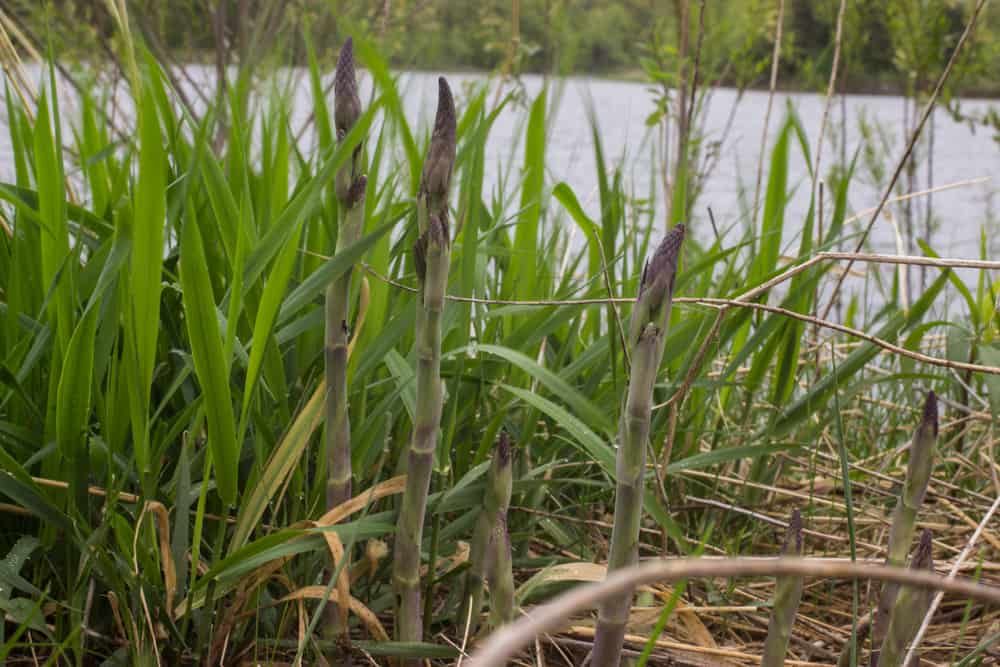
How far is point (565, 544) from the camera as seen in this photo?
1.18 metres

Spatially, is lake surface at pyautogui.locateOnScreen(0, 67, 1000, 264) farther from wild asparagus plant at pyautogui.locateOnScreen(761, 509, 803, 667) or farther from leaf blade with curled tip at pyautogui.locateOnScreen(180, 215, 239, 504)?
wild asparagus plant at pyautogui.locateOnScreen(761, 509, 803, 667)

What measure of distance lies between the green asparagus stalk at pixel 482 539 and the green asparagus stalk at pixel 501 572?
34mm

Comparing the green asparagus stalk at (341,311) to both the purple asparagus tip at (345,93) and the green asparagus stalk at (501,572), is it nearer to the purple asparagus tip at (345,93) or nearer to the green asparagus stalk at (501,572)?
the purple asparagus tip at (345,93)

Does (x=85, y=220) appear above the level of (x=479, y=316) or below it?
above

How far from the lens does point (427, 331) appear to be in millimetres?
734

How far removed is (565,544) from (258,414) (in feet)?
1.40

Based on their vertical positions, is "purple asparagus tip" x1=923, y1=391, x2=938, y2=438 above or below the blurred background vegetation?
below

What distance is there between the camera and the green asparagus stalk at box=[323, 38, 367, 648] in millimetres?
792

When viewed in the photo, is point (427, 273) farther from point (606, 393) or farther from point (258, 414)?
point (606, 393)

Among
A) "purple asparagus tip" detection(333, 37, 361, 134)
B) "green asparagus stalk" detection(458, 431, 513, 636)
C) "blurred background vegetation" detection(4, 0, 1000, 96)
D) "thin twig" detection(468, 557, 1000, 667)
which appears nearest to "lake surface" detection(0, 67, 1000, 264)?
"blurred background vegetation" detection(4, 0, 1000, 96)

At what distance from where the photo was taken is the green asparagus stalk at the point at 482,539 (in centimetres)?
83

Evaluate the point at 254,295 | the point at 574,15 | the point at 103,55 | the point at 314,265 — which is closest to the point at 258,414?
the point at 254,295

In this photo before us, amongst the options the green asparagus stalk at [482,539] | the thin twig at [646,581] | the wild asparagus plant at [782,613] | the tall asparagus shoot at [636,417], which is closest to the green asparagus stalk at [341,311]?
the green asparagus stalk at [482,539]

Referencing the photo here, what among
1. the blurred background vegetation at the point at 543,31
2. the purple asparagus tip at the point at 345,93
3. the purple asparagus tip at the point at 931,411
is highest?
the blurred background vegetation at the point at 543,31
